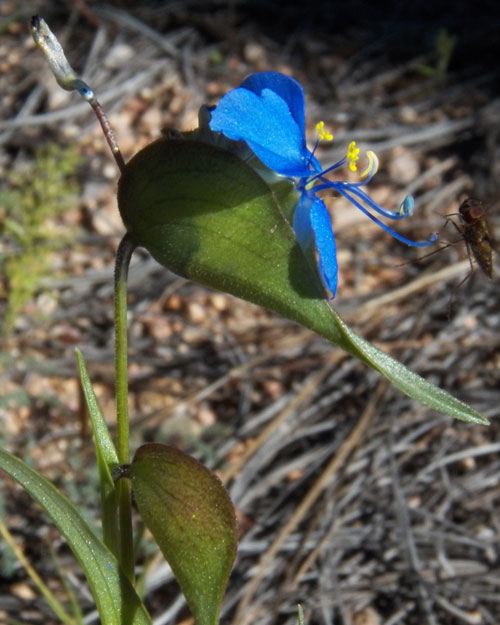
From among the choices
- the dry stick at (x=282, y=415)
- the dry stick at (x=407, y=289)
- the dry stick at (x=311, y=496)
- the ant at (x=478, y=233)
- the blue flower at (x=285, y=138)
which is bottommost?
the dry stick at (x=311, y=496)

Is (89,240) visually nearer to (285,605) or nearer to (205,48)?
(205,48)

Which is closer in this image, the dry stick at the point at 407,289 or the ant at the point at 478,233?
the ant at the point at 478,233

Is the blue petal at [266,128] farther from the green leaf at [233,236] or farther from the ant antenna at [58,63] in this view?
the ant antenna at [58,63]

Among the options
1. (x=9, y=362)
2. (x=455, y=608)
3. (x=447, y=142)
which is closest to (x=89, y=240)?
(x=9, y=362)

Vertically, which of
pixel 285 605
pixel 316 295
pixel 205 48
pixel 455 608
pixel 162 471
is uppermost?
pixel 205 48

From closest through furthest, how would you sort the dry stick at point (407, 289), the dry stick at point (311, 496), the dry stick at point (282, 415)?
the dry stick at point (311, 496) → the dry stick at point (282, 415) → the dry stick at point (407, 289)

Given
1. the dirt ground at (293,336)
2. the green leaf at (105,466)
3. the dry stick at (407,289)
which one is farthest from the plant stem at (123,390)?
the dry stick at (407,289)
